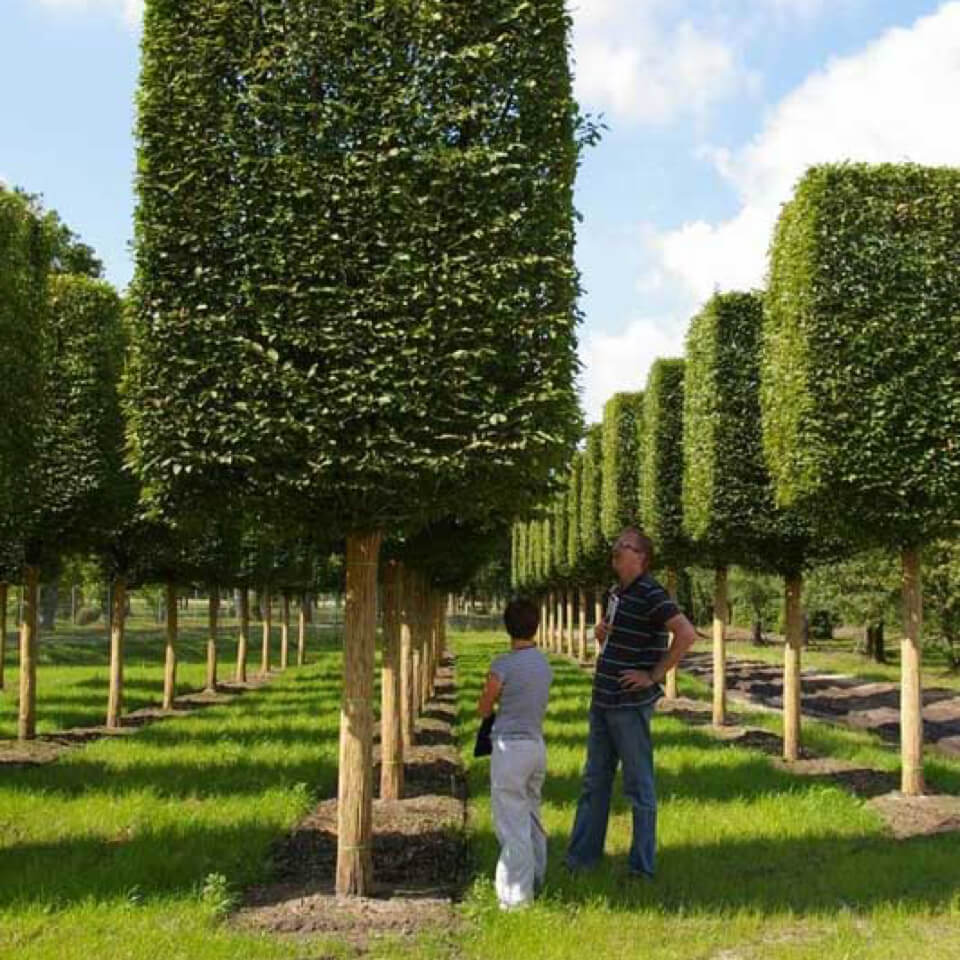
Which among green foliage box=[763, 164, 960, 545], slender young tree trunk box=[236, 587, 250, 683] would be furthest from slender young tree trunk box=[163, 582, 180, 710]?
green foliage box=[763, 164, 960, 545]

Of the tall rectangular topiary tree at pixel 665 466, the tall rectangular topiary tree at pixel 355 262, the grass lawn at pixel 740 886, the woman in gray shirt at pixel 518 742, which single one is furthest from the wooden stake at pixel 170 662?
the woman in gray shirt at pixel 518 742

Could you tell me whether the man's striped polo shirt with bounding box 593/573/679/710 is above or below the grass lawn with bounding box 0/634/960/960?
above

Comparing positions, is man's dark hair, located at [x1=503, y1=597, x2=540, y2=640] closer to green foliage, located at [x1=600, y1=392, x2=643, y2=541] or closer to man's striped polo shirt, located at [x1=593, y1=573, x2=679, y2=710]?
man's striped polo shirt, located at [x1=593, y1=573, x2=679, y2=710]

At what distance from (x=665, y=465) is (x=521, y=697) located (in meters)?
14.7

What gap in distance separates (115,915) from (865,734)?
15.1 metres

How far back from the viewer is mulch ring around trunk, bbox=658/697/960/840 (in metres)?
10.2

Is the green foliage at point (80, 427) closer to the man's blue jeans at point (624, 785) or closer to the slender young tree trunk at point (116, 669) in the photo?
the slender young tree trunk at point (116, 669)

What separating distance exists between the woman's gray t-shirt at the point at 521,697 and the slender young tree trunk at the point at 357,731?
3.51 feet

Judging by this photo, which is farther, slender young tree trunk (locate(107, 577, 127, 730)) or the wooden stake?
the wooden stake

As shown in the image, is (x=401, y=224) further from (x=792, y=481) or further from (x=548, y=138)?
(x=792, y=481)

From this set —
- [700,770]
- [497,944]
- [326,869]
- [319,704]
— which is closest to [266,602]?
[319,704]

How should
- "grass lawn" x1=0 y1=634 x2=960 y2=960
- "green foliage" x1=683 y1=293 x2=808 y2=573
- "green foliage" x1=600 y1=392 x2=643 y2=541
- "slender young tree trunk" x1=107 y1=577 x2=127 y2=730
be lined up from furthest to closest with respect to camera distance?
"green foliage" x1=600 y1=392 x2=643 y2=541
"slender young tree trunk" x1=107 y1=577 x2=127 y2=730
"green foliage" x1=683 y1=293 x2=808 y2=573
"grass lawn" x1=0 y1=634 x2=960 y2=960

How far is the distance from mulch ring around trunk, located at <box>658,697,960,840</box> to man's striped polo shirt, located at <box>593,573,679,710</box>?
3406 mm

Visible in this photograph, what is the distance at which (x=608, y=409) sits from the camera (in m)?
28.7
